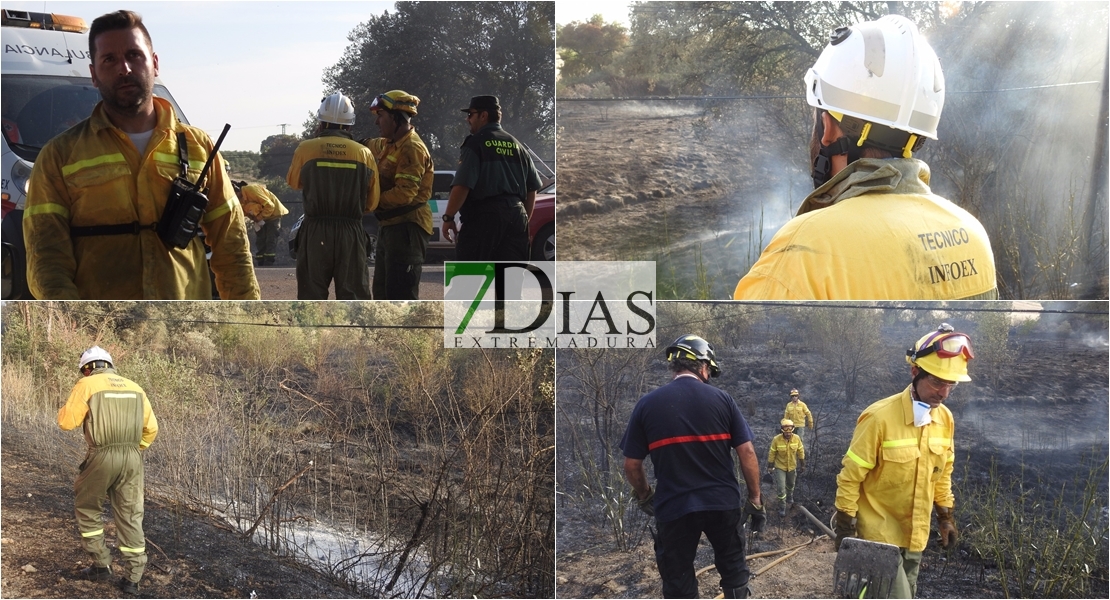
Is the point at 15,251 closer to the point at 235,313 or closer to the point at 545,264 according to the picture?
the point at 235,313

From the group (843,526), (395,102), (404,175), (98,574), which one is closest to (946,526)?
(843,526)

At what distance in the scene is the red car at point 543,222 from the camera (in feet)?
18.5

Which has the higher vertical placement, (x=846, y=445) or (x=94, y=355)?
(x=94, y=355)

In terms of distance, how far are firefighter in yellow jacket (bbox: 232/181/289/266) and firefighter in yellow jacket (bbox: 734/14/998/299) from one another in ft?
11.3

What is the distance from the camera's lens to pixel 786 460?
15.2ft

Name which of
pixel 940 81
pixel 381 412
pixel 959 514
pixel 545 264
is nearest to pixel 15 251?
pixel 381 412

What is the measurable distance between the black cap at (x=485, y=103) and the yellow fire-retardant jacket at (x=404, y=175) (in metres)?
0.40

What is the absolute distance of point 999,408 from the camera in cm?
465

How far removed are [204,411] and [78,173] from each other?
1880 mm

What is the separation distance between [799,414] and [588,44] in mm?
2662

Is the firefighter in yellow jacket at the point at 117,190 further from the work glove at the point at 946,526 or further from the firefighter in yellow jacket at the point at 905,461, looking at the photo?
the work glove at the point at 946,526

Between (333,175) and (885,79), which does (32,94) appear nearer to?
(333,175)

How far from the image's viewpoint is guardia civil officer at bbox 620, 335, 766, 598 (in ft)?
12.8

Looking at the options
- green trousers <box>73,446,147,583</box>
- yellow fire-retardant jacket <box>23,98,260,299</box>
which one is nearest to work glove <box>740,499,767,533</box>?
yellow fire-retardant jacket <box>23,98,260,299</box>
